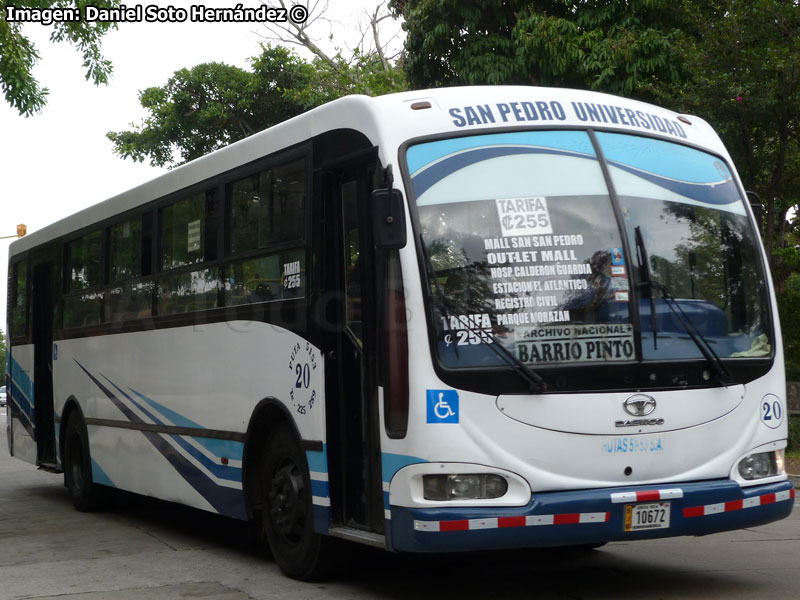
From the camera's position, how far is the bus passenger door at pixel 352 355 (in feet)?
22.5

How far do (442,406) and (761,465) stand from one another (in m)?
2.03

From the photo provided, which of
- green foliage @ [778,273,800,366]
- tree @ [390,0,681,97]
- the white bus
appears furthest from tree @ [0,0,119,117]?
green foliage @ [778,273,800,366]

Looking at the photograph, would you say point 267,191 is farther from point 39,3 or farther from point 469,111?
point 39,3

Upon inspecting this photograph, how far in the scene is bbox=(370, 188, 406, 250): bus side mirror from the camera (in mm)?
6238

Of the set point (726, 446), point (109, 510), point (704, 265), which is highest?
point (704, 265)

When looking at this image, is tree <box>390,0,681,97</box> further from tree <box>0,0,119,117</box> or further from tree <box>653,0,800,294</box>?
tree <box>0,0,119,117</box>

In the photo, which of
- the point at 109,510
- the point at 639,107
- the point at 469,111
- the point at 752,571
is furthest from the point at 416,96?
the point at 109,510

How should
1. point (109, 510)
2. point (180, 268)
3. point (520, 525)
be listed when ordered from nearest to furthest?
point (520, 525), point (180, 268), point (109, 510)

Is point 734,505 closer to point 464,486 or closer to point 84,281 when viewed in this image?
point 464,486

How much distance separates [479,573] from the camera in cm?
785

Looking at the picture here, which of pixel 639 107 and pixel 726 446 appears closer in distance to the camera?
pixel 726 446

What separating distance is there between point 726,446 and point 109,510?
769 cm

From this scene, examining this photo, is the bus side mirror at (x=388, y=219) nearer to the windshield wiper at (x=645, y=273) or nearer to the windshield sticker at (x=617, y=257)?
the windshield sticker at (x=617, y=257)

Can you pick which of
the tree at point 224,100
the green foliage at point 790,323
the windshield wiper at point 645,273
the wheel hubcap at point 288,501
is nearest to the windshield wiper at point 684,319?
the windshield wiper at point 645,273
